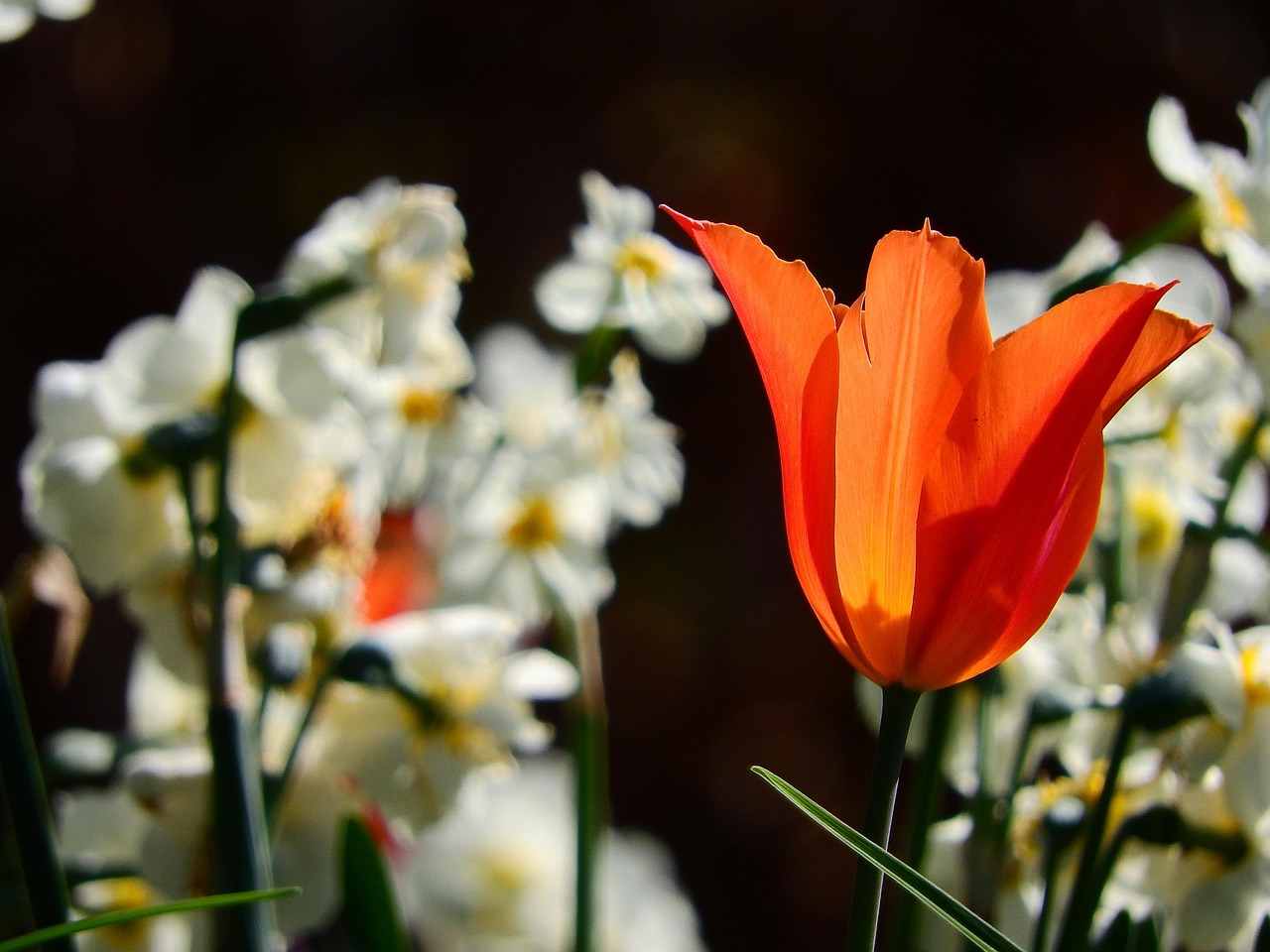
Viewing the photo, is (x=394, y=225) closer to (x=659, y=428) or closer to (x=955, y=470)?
(x=659, y=428)

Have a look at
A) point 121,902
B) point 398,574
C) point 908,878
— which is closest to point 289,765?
point 121,902

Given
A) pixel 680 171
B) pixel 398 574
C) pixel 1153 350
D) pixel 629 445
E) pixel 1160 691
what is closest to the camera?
pixel 1153 350

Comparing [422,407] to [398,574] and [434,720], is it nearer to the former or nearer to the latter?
[434,720]

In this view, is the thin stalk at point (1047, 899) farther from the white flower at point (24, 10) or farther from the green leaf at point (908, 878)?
the white flower at point (24, 10)

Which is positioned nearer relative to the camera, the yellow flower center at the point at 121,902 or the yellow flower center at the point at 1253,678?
the yellow flower center at the point at 1253,678

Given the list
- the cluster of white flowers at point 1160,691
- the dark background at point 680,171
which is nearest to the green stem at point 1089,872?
the cluster of white flowers at point 1160,691
